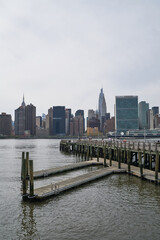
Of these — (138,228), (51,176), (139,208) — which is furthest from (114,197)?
(51,176)

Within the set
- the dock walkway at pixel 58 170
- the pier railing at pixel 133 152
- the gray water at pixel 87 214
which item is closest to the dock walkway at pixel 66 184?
the gray water at pixel 87 214

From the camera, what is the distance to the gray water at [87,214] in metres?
16.7

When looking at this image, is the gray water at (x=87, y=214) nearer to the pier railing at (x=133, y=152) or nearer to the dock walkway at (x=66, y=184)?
the dock walkway at (x=66, y=184)

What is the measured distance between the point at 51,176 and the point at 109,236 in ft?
70.0

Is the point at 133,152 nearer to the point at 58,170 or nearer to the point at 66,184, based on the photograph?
the point at 58,170

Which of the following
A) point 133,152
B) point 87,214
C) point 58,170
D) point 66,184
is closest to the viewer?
point 87,214

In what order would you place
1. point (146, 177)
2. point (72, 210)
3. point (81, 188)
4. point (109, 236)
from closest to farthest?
point (109, 236)
point (72, 210)
point (81, 188)
point (146, 177)

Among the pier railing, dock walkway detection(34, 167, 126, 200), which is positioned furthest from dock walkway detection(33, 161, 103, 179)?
dock walkway detection(34, 167, 126, 200)

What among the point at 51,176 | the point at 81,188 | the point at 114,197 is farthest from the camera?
the point at 51,176

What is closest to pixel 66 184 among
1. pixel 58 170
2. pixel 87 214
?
pixel 87 214

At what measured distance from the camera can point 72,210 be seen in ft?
69.1

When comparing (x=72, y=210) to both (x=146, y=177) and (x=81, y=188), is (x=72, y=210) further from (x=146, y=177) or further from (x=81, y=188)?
(x=146, y=177)

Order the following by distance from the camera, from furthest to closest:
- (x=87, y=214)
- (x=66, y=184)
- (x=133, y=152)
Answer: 1. (x=133, y=152)
2. (x=66, y=184)
3. (x=87, y=214)

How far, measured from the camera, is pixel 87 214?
20016 mm
